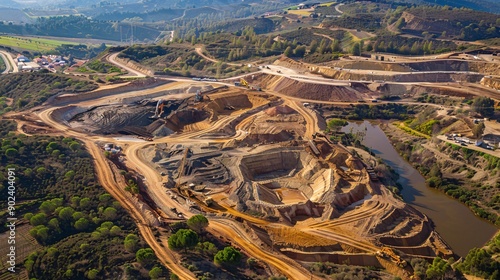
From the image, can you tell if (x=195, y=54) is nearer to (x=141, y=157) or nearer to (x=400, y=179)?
(x=141, y=157)

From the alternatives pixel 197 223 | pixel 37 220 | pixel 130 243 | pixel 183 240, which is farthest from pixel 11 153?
pixel 183 240

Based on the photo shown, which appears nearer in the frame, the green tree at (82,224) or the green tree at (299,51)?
the green tree at (82,224)

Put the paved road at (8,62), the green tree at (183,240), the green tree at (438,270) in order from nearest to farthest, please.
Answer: the green tree at (438,270) → the green tree at (183,240) → the paved road at (8,62)

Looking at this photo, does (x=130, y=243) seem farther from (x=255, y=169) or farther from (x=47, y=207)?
(x=255, y=169)

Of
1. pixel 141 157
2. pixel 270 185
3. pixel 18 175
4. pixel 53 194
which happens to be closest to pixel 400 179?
pixel 270 185

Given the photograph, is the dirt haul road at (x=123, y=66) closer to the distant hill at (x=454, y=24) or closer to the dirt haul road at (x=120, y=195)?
the dirt haul road at (x=120, y=195)

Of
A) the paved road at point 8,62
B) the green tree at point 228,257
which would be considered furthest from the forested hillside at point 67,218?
the paved road at point 8,62
